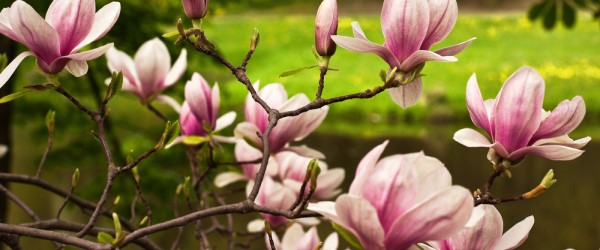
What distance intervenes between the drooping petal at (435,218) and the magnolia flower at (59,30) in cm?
29

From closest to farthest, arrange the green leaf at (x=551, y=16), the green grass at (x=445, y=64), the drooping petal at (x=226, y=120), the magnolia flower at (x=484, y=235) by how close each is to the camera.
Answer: the magnolia flower at (x=484, y=235)
the drooping petal at (x=226, y=120)
the green leaf at (x=551, y=16)
the green grass at (x=445, y=64)

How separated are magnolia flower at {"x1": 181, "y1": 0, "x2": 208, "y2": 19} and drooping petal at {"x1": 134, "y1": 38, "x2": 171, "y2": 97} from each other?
1.25 ft

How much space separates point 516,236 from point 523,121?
9 centimetres

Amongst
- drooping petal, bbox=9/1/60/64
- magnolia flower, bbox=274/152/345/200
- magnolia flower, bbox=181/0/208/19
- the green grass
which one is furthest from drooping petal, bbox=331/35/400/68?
the green grass

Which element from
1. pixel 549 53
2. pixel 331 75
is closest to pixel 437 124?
pixel 331 75

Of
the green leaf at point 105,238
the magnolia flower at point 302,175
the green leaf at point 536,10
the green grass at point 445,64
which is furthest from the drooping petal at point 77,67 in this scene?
the green grass at point 445,64

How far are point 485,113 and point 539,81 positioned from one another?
0.17ft

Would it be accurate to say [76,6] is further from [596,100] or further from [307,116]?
[596,100]

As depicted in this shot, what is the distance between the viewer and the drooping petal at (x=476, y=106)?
67 cm

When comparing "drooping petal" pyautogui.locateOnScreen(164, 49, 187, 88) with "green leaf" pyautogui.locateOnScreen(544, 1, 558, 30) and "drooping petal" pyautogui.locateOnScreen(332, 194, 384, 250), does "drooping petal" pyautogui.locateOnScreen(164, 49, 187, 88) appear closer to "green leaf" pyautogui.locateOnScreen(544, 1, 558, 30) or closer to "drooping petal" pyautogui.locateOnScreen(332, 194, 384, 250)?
"drooping petal" pyautogui.locateOnScreen(332, 194, 384, 250)

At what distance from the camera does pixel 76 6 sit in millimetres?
660

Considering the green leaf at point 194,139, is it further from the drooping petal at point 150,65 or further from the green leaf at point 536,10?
the green leaf at point 536,10

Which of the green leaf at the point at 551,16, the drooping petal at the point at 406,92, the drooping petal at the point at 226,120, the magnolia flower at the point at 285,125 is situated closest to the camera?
the drooping petal at the point at 406,92

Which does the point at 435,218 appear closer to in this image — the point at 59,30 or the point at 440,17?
the point at 440,17
